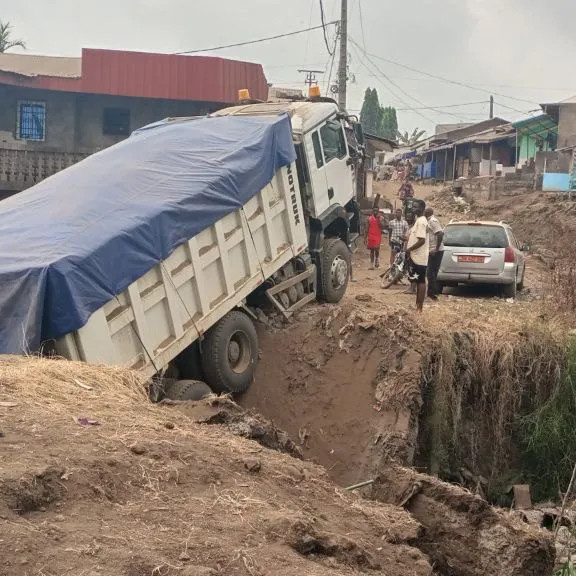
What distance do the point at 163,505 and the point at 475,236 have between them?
12.7 m

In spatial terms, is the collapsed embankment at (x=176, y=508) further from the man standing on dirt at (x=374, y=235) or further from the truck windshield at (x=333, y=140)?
the man standing on dirt at (x=374, y=235)

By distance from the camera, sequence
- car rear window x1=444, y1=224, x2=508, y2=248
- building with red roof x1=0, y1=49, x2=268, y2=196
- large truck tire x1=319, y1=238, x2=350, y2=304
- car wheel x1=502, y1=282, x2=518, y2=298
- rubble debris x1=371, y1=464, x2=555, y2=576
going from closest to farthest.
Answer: rubble debris x1=371, y1=464, x2=555, y2=576, large truck tire x1=319, y1=238, x2=350, y2=304, car wheel x1=502, y1=282, x2=518, y2=298, car rear window x1=444, y1=224, x2=508, y2=248, building with red roof x1=0, y1=49, x2=268, y2=196

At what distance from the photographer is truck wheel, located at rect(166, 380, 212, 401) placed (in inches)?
303

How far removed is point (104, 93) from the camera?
24.8 metres

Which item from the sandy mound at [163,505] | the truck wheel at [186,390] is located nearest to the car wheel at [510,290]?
the truck wheel at [186,390]

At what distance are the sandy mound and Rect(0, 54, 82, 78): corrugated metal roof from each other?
21857 mm

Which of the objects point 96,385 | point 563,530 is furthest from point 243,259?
point 563,530

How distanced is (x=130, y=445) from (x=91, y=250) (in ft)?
9.55

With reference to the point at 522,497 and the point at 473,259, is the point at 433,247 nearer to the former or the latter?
the point at 473,259

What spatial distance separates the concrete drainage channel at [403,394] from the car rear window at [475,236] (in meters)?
5.31

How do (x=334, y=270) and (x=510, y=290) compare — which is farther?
(x=510, y=290)

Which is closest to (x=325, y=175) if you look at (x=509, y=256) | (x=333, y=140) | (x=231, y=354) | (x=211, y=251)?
(x=333, y=140)

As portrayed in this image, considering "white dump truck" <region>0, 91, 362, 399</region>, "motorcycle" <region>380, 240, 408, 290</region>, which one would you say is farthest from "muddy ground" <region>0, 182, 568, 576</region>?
"motorcycle" <region>380, 240, 408, 290</region>

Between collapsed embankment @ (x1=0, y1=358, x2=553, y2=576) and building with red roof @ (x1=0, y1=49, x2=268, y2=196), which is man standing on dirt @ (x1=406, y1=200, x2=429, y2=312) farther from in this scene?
building with red roof @ (x1=0, y1=49, x2=268, y2=196)
